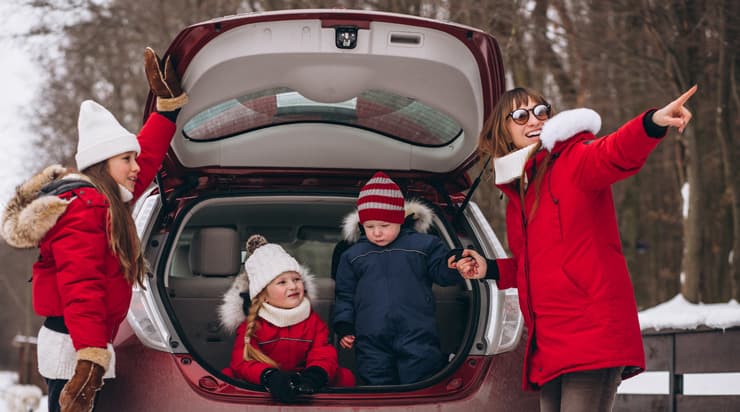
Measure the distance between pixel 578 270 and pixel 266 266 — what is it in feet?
5.61

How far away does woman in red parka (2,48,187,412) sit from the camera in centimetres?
357

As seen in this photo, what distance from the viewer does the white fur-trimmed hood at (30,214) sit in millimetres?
3625

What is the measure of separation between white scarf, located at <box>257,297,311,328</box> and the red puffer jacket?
0.81 m

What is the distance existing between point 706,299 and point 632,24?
389 cm

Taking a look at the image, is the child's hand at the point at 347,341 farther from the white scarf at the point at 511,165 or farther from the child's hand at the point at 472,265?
the white scarf at the point at 511,165

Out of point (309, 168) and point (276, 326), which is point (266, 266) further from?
point (309, 168)

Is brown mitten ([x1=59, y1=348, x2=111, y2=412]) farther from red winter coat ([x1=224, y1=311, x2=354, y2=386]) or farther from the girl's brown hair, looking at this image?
red winter coat ([x1=224, y1=311, x2=354, y2=386])

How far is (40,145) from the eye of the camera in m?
24.3

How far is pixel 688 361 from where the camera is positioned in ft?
21.8

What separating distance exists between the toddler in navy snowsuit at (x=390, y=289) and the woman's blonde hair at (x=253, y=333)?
371mm

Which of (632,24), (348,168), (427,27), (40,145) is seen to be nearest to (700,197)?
(632,24)

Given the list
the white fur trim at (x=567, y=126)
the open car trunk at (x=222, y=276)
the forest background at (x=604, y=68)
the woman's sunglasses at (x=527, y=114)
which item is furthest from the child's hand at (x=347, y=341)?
the forest background at (x=604, y=68)

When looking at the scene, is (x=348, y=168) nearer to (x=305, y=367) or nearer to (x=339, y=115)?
(x=339, y=115)

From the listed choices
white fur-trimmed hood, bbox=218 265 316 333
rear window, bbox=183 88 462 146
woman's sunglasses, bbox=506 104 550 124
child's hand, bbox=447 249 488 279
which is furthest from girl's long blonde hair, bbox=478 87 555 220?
white fur-trimmed hood, bbox=218 265 316 333
